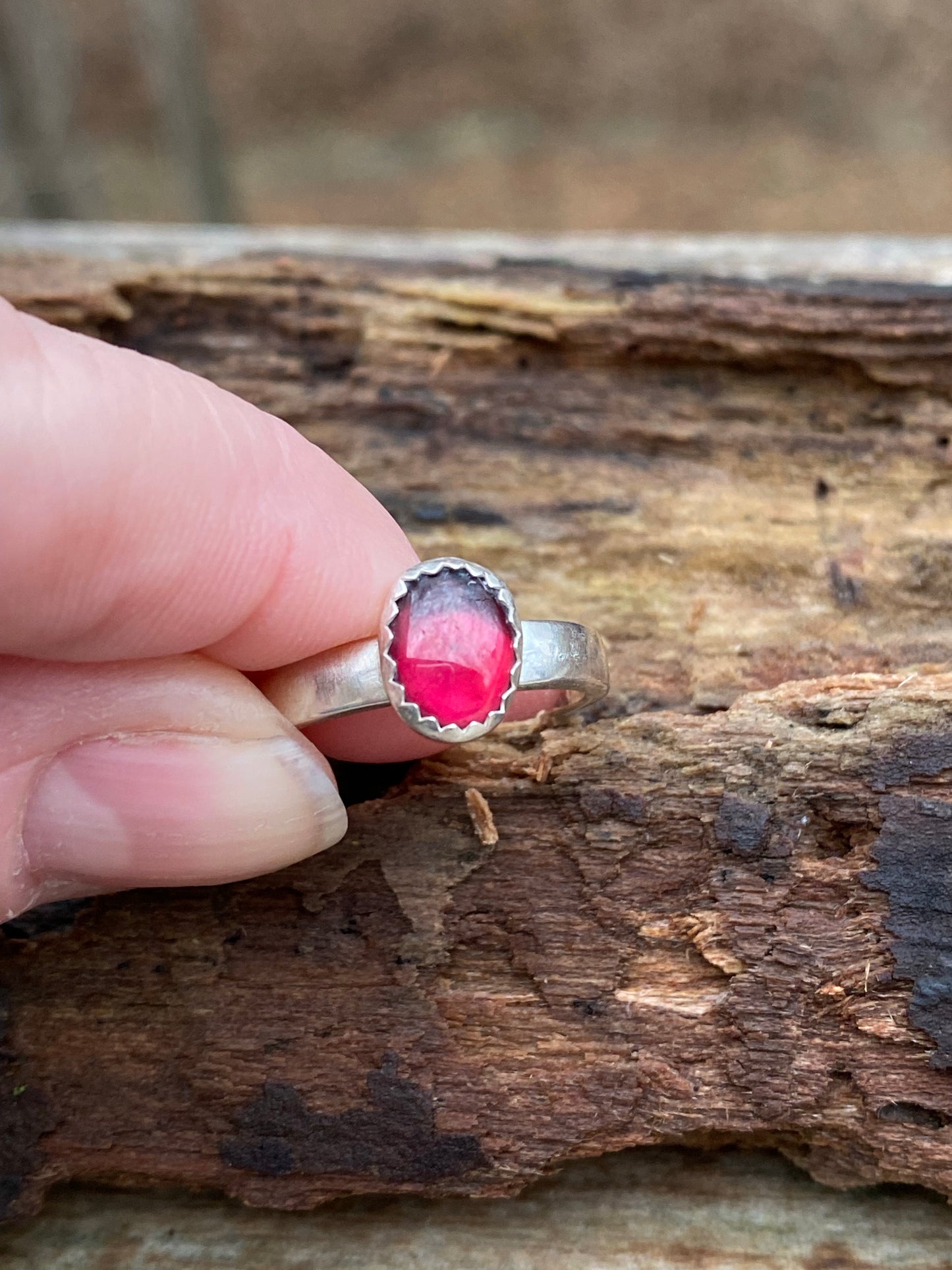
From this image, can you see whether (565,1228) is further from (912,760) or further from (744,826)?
(912,760)

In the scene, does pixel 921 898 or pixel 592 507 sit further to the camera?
pixel 592 507

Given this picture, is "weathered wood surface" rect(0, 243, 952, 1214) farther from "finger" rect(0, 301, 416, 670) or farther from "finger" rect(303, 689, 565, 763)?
"finger" rect(0, 301, 416, 670)

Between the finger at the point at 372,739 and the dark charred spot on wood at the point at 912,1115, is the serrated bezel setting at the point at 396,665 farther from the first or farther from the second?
the dark charred spot on wood at the point at 912,1115

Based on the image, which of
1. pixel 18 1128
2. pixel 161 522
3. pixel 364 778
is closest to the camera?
pixel 161 522

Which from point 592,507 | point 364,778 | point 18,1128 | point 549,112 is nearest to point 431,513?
point 592,507

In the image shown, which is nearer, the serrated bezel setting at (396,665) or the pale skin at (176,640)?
the pale skin at (176,640)

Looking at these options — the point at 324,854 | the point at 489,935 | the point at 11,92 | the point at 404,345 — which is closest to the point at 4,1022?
the point at 324,854

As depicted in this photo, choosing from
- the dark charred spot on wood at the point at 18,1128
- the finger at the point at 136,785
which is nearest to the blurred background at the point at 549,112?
the finger at the point at 136,785
